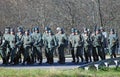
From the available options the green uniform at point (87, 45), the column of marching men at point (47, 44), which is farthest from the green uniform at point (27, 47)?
the green uniform at point (87, 45)

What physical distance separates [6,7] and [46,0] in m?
3.93

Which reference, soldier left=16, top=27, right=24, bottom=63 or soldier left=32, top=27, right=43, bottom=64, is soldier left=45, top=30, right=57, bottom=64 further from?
soldier left=16, top=27, right=24, bottom=63

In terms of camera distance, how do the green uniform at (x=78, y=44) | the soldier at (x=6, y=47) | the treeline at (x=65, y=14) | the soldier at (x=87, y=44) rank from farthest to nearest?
the treeline at (x=65, y=14), the soldier at (x=87, y=44), the green uniform at (x=78, y=44), the soldier at (x=6, y=47)

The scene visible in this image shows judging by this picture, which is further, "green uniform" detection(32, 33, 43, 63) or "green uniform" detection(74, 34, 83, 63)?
"green uniform" detection(74, 34, 83, 63)

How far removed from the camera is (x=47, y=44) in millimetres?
24234

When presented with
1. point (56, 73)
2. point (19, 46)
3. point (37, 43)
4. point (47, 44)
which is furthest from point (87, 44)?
point (56, 73)

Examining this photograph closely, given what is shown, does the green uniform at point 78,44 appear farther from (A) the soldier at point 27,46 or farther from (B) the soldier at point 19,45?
(B) the soldier at point 19,45

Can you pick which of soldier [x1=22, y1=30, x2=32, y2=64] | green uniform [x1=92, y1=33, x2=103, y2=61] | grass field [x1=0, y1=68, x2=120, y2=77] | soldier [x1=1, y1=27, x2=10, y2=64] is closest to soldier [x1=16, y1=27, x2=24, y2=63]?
soldier [x1=22, y1=30, x2=32, y2=64]

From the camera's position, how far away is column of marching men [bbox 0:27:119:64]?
23766 mm

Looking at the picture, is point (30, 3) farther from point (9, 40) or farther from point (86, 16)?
point (9, 40)

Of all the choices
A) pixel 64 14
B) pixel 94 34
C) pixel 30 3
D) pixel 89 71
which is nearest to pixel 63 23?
pixel 64 14

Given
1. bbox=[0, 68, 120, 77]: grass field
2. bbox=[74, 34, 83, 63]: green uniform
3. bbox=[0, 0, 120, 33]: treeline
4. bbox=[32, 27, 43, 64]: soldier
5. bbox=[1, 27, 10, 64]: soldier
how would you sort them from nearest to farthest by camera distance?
1. bbox=[0, 68, 120, 77]: grass field
2. bbox=[1, 27, 10, 64]: soldier
3. bbox=[32, 27, 43, 64]: soldier
4. bbox=[74, 34, 83, 63]: green uniform
5. bbox=[0, 0, 120, 33]: treeline

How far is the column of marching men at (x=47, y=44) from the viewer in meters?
23.8

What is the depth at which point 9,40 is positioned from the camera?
23.6 metres
